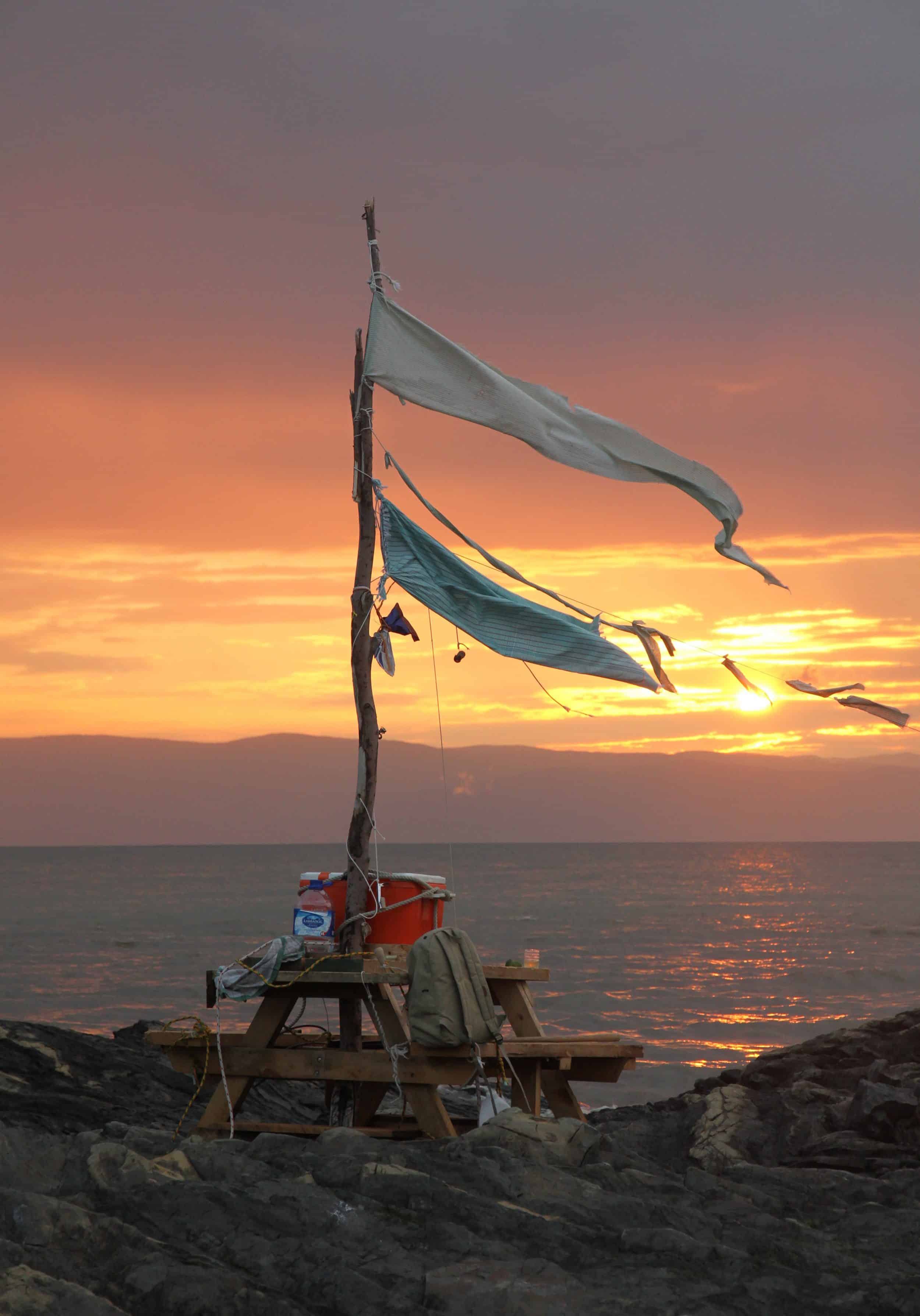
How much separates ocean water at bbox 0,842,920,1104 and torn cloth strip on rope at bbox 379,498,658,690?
242 inches

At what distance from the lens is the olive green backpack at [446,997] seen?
25.9ft

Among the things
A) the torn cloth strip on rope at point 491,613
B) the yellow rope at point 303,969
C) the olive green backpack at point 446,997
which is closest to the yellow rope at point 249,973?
the yellow rope at point 303,969

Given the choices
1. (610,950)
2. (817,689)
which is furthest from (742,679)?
(610,950)

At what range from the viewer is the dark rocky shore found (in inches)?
207

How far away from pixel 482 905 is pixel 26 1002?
52745 millimetres

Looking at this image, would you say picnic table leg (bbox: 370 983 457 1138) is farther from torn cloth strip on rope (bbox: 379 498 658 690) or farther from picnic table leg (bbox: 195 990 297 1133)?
torn cloth strip on rope (bbox: 379 498 658 690)

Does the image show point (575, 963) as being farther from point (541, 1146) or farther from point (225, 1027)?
point (541, 1146)

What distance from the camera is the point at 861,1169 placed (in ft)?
29.5

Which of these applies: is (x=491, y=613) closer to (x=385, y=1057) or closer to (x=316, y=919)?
(x=316, y=919)

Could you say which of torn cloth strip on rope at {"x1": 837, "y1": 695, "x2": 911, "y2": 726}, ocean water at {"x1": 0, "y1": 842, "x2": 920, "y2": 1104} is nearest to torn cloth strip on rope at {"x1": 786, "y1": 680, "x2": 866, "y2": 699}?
torn cloth strip on rope at {"x1": 837, "y1": 695, "x2": 911, "y2": 726}

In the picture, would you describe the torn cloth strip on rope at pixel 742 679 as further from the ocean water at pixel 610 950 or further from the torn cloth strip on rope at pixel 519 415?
the ocean water at pixel 610 950

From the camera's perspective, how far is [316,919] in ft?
29.1

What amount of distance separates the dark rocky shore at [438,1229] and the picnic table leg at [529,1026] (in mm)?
1261

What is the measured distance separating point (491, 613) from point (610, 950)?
134 ft
